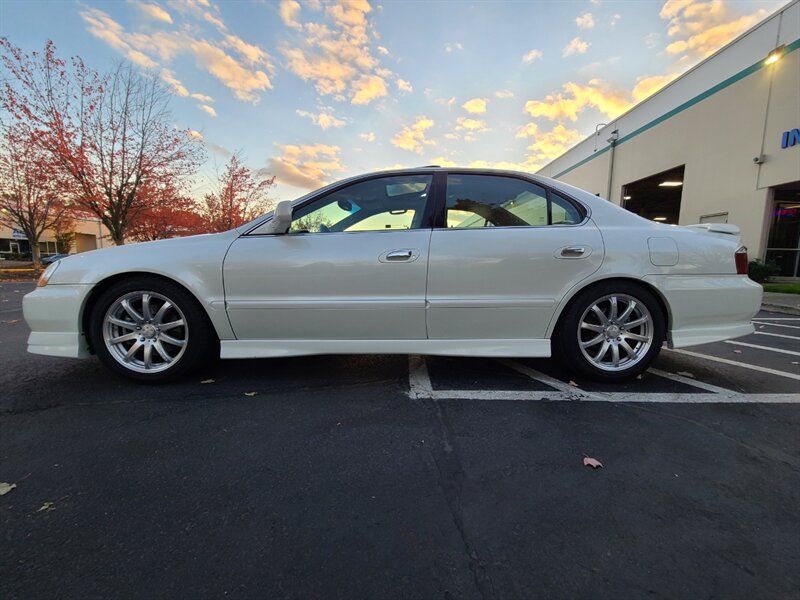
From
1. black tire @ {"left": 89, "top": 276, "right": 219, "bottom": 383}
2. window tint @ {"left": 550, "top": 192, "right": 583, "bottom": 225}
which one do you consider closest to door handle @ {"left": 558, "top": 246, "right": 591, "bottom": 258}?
window tint @ {"left": 550, "top": 192, "right": 583, "bottom": 225}

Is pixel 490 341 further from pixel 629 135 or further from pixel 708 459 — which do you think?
pixel 629 135

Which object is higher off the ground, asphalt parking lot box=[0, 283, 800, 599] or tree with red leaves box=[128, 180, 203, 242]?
tree with red leaves box=[128, 180, 203, 242]

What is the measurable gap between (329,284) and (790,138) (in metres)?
14.5

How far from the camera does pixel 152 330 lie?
9.32 ft

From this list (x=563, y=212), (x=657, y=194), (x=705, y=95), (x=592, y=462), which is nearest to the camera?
(x=592, y=462)

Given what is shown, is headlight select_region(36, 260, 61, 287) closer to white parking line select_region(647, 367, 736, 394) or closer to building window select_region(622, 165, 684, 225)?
white parking line select_region(647, 367, 736, 394)

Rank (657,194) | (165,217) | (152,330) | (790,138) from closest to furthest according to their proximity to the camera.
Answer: (152,330) → (790,138) → (165,217) → (657,194)

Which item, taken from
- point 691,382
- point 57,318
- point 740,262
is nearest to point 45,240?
point 57,318

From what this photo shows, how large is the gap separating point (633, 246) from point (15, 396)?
15.1ft

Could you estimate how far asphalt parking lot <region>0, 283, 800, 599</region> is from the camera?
4.16 ft

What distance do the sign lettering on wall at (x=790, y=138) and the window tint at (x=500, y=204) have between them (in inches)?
498

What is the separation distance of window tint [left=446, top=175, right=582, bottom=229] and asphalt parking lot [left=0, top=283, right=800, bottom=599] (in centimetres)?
126

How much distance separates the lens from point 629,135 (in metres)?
17.8

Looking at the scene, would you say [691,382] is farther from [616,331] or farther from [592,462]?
[592,462]
